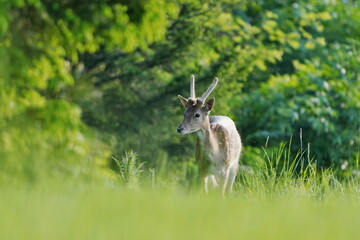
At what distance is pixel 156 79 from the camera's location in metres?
14.2

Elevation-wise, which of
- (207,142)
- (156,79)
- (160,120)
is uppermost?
(156,79)

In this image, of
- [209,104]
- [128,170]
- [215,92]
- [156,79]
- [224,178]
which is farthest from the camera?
[156,79]

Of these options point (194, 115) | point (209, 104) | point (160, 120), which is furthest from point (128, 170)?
point (160, 120)

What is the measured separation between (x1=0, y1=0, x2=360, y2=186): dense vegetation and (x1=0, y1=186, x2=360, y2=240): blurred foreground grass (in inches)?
156

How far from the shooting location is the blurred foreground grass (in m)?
3.83

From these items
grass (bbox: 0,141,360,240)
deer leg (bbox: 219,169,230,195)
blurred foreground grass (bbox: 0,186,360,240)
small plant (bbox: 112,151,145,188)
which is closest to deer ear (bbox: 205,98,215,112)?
deer leg (bbox: 219,169,230,195)

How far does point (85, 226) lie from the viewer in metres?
3.86

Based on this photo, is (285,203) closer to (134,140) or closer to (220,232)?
(220,232)

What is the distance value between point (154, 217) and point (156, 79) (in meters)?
10.1

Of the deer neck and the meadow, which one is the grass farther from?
the deer neck

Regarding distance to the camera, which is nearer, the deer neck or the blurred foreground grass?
the blurred foreground grass

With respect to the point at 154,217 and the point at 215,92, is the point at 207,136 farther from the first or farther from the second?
the point at 215,92

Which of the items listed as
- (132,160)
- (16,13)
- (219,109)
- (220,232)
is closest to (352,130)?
(219,109)

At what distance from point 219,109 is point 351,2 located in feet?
28.0
